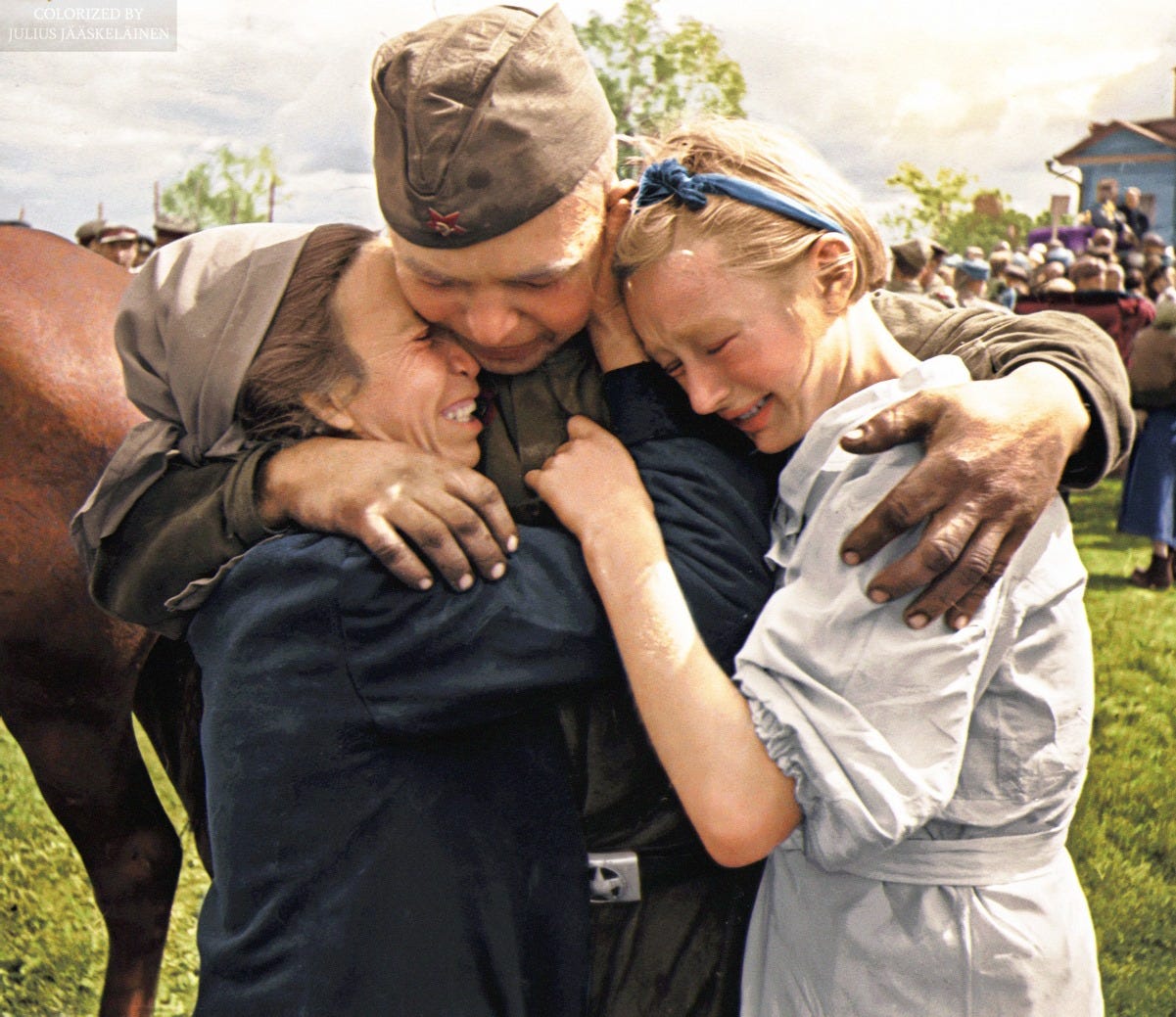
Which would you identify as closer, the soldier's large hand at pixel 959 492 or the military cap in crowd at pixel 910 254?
the soldier's large hand at pixel 959 492

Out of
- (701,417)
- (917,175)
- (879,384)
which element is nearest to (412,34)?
(701,417)

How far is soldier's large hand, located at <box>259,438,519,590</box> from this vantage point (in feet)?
5.36

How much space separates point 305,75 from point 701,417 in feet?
4.75

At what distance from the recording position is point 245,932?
1704 mm

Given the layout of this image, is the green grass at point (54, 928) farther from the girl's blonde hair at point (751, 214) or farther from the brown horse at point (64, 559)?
the girl's blonde hair at point (751, 214)

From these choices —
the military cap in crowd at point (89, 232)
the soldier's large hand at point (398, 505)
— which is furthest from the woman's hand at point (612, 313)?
the military cap in crowd at point (89, 232)

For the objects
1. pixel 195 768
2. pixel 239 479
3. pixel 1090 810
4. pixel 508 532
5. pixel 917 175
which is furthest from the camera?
pixel 917 175

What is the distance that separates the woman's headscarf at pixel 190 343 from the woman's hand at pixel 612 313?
488 mm

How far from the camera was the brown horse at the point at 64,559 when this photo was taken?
8.45 feet

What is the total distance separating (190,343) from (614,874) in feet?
3.45

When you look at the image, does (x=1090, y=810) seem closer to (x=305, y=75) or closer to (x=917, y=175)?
(x=305, y=75)

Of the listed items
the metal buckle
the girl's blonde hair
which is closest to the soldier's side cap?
the girl's blonde hair

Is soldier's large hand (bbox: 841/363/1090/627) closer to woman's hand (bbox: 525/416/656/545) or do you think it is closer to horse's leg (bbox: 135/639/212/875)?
woman's hand (bbox: 525/416/656/545)

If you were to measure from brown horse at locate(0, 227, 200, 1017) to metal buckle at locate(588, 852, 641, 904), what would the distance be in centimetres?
130
